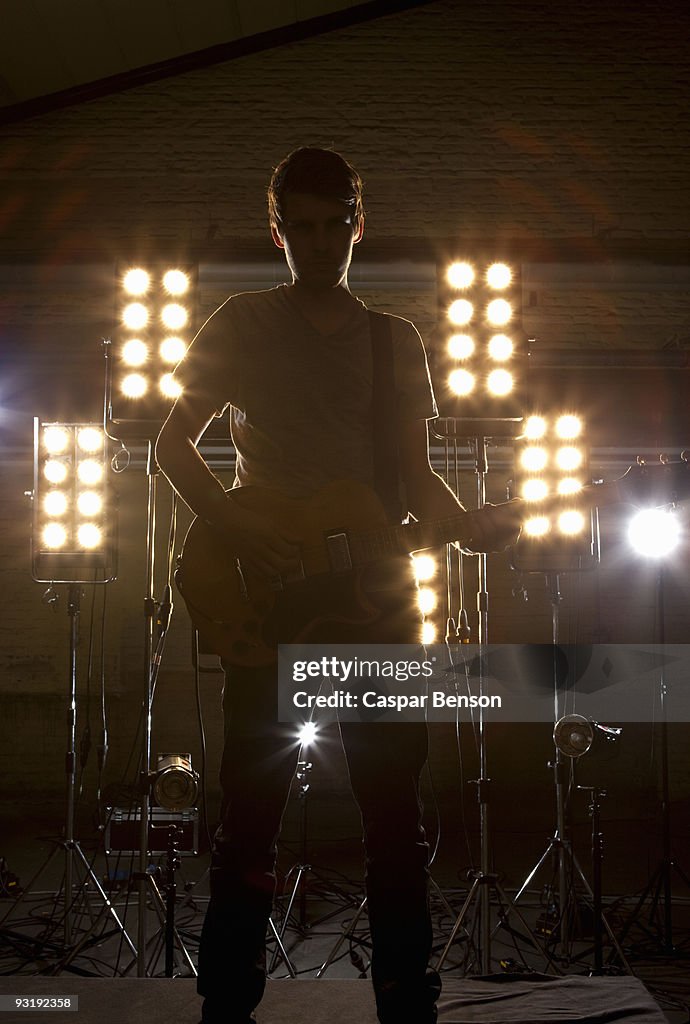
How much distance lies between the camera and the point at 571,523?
4.11m

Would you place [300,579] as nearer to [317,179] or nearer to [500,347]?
[317,179]

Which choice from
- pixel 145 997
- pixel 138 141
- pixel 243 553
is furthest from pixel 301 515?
pixel 138 141

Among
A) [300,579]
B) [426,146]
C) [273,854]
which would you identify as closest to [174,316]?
[300,579]

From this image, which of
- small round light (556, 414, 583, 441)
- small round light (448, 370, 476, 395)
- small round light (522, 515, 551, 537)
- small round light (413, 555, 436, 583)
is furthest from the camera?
small round light (413, 555, 436, 583)

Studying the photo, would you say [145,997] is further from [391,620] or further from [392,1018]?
[391,620]

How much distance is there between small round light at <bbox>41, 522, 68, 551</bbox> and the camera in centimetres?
409

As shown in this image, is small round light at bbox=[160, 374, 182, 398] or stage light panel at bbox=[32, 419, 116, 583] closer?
small round light at bbox=[160, 374, 182, 398]

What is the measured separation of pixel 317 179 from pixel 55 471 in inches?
106

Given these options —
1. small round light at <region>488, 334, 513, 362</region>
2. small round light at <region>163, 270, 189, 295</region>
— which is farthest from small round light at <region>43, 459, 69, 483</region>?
small round light at <region>488, 334, 513, 362</region>

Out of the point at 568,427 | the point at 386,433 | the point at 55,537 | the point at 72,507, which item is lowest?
the point at 386,433

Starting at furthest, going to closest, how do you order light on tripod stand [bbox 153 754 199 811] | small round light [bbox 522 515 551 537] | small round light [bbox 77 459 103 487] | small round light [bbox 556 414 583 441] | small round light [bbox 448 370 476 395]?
small round light [bbox 556 414 583 441]
small round light [bbox 77 459 103 487]
small round light [bbox 522 515 551 537]
light on tripod stand [bbox 153 754 199 811]
small round light [bbox 448 370 476 395]

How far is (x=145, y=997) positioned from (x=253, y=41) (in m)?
7.74

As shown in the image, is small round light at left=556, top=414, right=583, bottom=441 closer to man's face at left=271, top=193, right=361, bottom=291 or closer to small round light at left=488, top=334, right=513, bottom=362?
small round light at left=488, top=334, right=513, bottom=362

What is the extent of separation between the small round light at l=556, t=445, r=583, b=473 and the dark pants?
283cm
